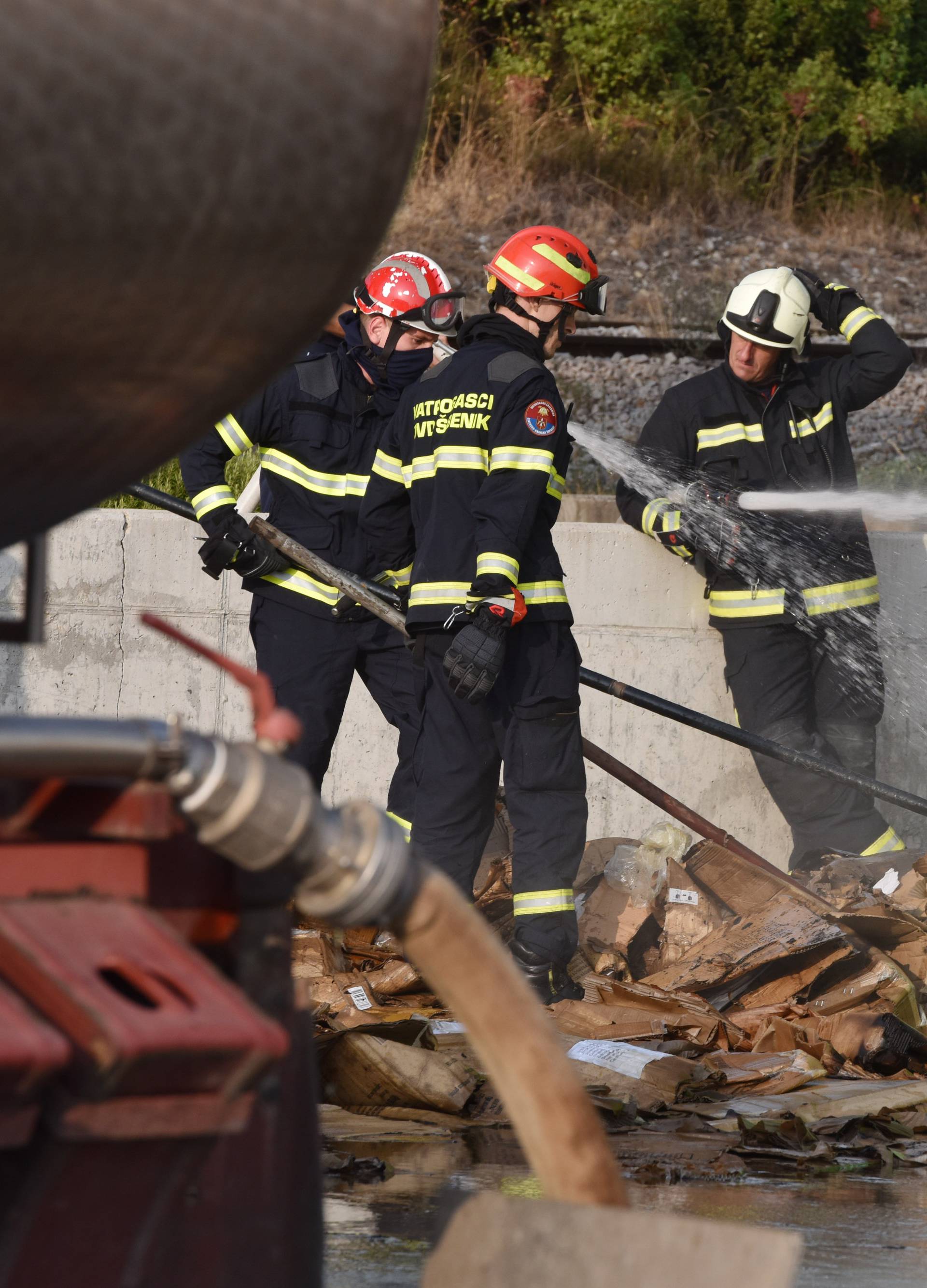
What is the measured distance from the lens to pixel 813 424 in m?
6.29

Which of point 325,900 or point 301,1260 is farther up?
point 325,900

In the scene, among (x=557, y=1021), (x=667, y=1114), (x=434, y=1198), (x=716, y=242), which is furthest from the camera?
(x=716, y=242)

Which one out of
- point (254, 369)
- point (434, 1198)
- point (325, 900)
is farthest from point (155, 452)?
point (434, 1198)

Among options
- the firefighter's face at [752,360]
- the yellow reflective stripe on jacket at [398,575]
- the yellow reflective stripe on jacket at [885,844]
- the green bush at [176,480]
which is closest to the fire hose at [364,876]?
the yellow reflective stripe on jacket at [398,575]

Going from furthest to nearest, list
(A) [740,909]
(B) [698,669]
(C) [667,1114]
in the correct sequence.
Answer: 1. (B) [698,669]
2. (A) [740,909]
3. (C) [667,1114]

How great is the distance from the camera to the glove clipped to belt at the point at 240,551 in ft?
18.4

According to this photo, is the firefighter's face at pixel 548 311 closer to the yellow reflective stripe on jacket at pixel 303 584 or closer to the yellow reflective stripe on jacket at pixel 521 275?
the yellow reflective stripe on jacket at pixel 521 275

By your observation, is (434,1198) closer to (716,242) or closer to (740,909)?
(740,909)

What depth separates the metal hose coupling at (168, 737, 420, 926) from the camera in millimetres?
1363

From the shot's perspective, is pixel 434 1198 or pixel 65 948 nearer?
pixel 65 948

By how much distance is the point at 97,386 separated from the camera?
155 centimetres

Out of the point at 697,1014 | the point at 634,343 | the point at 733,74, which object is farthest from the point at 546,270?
the point at 733,74

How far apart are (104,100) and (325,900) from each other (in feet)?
2.39

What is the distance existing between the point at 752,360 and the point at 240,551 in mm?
2172
